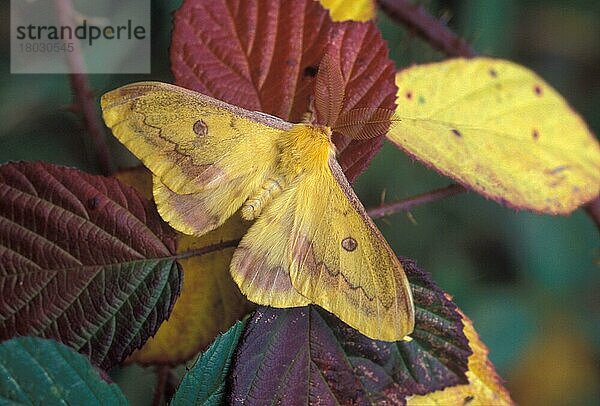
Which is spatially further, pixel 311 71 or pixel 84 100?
pixel 84 100

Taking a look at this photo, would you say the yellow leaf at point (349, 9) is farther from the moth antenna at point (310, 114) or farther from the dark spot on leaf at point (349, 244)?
the dark spot on leaf at point (349, 244)

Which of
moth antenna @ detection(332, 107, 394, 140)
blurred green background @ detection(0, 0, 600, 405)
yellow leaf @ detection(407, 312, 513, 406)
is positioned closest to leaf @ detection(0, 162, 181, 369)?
moth antenna @ detection(332, 107, 394, 140)

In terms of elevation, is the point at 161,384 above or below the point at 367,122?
below

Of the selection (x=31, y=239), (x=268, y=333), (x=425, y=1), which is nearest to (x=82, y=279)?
(x=31, y=239)

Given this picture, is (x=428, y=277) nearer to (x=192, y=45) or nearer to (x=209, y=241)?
(x=209, y=241)

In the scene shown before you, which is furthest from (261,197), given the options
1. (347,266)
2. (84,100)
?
(84,100)

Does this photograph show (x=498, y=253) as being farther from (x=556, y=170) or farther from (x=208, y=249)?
(x=208, y=249)

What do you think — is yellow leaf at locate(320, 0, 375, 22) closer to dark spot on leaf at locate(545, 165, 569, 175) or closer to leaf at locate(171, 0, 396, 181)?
A: leaf at locate(171, 0, 396, 181)

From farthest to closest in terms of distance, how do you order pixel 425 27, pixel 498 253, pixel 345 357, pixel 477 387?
1. pixel 498 253
2. pixel 425 27
3. pixel 477 387
4. pixel 345 357
